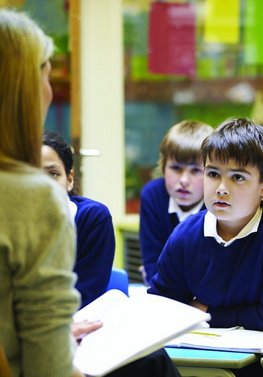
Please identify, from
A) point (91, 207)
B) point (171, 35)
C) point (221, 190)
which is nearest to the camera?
point (221, 190)

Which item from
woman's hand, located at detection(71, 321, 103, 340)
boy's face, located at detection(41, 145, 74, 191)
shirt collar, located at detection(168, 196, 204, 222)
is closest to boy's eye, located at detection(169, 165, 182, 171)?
shirt collar, located at detection(168, 196, 204, 222)

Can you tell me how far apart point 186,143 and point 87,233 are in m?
0.93

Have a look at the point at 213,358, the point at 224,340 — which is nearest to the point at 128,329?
the point at 213,358

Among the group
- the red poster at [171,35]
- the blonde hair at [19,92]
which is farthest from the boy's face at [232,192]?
the red poster at [171,35]

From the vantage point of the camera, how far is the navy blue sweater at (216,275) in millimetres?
2023

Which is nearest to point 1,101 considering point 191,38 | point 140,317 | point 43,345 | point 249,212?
point 43,345

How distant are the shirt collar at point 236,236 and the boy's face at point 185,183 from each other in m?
0.74

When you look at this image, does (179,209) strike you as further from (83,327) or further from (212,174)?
(83,327)

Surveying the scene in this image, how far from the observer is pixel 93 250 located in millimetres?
2096

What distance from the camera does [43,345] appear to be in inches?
50.4

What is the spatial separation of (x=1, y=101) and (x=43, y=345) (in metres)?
0.45

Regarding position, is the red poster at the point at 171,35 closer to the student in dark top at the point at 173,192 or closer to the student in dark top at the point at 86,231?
the student in dark top at the point at 173,192

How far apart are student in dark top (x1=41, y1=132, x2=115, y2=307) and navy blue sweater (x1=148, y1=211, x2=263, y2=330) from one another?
170mm

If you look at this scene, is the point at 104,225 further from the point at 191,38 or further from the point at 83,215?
the point at 191,38
